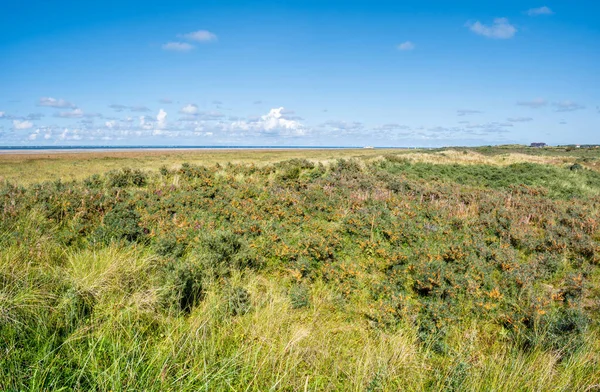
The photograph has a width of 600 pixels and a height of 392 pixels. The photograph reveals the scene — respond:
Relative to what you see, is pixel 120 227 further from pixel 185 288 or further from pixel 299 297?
pixel 299 297

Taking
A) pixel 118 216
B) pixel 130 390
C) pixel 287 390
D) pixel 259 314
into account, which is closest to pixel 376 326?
pixel 259 314

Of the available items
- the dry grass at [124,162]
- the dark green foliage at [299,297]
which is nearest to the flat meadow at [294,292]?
the dark green foliage at [299,297]

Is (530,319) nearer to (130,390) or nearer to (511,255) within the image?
(511,255)

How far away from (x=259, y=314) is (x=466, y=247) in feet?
18.7

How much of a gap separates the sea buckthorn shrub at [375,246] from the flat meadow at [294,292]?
0.04 meters

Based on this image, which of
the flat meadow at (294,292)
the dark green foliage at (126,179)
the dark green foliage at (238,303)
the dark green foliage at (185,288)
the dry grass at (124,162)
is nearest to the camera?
the flat meadow at (294,292)

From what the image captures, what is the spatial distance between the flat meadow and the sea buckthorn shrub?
4cm

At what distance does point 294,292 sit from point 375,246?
303 centimetres

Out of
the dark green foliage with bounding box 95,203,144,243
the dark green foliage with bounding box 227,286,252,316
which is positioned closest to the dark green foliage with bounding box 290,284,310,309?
the dark green foliage with bounding box 227,286,252,316

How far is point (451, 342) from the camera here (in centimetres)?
445

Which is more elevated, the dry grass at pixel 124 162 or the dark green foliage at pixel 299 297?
the dry grass at pixel 124 162

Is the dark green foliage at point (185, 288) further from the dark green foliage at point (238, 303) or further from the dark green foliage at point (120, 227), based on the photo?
the dark green foliage at point (120, 227)

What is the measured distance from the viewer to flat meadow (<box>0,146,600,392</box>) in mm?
2852

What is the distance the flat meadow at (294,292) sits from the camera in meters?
2.85
